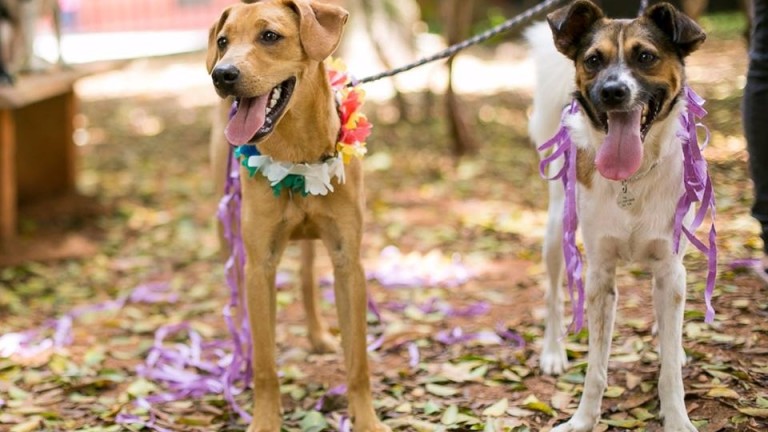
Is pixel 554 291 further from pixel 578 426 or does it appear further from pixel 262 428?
pixel 262 428

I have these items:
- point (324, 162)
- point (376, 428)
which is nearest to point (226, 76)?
point (324, 162)

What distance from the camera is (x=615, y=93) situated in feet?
10.2

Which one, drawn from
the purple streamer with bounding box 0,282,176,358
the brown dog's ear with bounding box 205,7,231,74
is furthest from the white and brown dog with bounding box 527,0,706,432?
the purple streamer with bounding box 0,282,176,358

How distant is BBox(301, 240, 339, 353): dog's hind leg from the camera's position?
495 centimetres

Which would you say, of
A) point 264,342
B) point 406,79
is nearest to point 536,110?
point 264,342

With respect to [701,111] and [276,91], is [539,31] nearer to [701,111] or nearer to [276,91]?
[701,111]

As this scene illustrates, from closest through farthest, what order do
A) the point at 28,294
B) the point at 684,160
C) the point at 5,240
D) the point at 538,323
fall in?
1. the point at 684,160
2. the point at 538,323
3. the point at 28,294
4. the point at 5,240

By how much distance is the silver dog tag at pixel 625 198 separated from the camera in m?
3.46

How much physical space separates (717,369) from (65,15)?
24359mm

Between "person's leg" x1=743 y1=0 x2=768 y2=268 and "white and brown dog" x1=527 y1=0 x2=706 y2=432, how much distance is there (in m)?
1.29

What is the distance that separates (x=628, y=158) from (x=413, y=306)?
9.27 feet

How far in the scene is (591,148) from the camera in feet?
11.7

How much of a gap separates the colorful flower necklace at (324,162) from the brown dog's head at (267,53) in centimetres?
28

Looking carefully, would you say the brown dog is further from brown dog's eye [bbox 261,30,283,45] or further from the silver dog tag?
the silver dog tag
